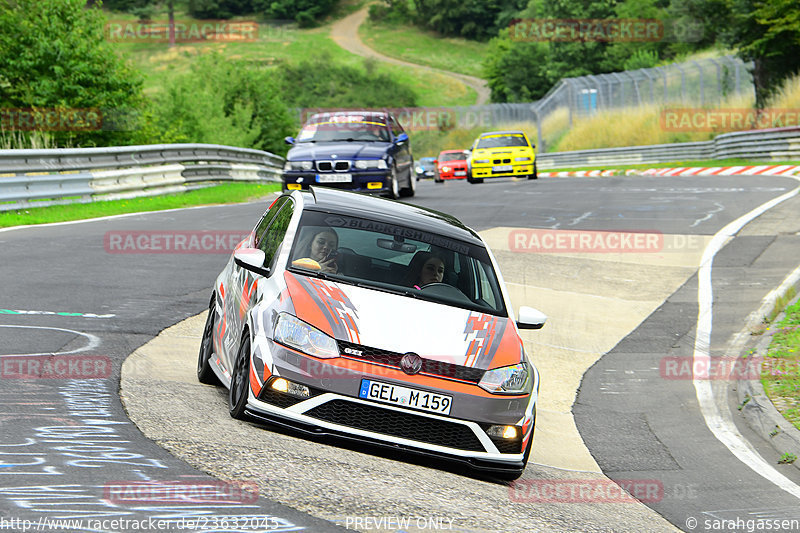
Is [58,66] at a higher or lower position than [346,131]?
higher

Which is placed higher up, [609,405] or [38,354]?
[38,354]

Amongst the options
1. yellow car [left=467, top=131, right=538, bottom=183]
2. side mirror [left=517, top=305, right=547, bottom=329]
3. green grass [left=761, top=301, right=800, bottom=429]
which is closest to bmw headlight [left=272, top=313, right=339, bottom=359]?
side mirror [left=517, top=305, right=547, bottom=329]

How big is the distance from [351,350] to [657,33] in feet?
266

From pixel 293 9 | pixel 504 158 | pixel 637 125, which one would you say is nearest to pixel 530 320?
pixel 504 158

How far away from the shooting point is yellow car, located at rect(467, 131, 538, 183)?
35250 millimetres

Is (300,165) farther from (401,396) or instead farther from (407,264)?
(401,396)

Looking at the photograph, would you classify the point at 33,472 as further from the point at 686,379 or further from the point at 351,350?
the point at 686,379

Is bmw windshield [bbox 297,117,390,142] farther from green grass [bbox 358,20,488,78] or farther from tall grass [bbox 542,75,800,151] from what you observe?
green grass [bbox 358,20,488,78]

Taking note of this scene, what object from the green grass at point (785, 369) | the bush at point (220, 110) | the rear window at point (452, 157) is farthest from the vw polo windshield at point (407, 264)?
the rear window at point (452, 157)

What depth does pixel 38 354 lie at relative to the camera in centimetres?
812

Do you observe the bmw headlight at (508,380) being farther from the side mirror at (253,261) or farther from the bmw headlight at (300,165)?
the bmw headlight at (300,165)

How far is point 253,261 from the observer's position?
7184 mm

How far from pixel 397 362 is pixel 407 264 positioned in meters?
1.63

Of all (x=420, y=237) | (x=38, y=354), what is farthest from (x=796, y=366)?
(x=38, y=354)
